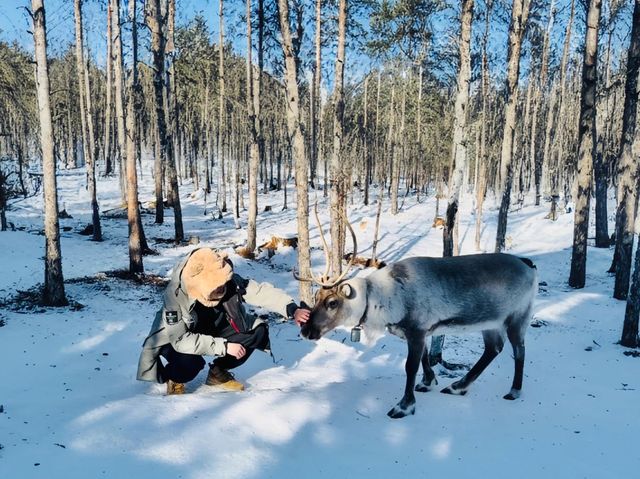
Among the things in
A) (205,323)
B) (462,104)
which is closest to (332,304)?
(205,323)

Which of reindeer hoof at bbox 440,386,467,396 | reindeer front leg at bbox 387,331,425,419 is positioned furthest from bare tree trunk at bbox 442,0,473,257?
reindeer front leg at bbox 387,331,425,419

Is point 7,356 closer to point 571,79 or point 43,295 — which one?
point 43,295

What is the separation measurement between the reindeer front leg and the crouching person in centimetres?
101

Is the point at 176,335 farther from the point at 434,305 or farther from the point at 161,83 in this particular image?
the point at 161,83

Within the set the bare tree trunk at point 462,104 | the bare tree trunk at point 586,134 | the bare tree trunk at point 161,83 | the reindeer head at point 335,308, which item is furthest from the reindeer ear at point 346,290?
the bare tree trunk at point 161,83

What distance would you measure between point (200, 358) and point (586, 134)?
457 inches

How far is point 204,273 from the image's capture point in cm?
396

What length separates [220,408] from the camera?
12.7ft

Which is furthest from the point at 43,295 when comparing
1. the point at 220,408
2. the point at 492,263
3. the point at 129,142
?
the point at 492,263

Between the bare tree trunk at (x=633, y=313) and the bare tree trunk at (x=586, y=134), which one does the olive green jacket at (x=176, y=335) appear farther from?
the bare tree trunk at (x=586, y=134)

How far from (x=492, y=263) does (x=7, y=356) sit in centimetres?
582

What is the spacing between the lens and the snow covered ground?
3.15m

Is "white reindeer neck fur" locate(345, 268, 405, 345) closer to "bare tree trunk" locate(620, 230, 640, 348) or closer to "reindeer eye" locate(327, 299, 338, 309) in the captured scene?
"reindeer eye" locate(327, 299, 338, 309)

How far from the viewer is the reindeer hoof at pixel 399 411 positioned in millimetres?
4098
